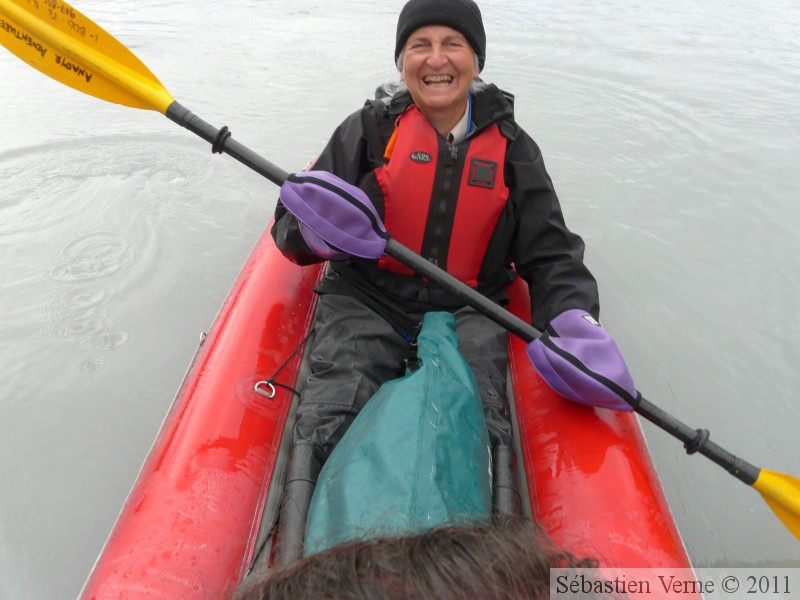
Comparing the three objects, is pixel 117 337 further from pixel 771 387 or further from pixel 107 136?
pixel 771 387

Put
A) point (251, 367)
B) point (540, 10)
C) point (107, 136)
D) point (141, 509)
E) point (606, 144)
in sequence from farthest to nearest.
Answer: point (540, 10)
point (606, 144)
point (107, 136)
point (251, 367)
point (141, 509)

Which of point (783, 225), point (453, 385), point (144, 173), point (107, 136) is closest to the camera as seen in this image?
point (453, 385)

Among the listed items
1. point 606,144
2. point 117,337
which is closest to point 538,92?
point 606,144

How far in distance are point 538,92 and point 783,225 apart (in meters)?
2.20

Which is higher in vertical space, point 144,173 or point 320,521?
point 144,173

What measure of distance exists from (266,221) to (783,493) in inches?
92.6

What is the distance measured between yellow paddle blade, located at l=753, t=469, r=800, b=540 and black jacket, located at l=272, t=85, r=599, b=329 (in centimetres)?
61

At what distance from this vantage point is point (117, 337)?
215 cm

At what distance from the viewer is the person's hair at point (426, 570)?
505 mm

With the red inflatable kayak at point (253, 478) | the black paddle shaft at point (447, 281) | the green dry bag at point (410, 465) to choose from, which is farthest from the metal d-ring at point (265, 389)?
the black paddle shaft at point (447, 281)

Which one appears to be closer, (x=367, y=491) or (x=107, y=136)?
(x=367, y=491)

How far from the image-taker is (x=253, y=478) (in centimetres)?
124

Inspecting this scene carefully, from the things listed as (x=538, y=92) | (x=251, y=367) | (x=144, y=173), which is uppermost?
(x=538, y=92)

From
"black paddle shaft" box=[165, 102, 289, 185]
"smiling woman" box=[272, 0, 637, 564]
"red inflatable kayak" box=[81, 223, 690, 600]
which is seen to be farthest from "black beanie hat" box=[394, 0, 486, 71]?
"red inflatable kayak" box=[81, 223, 690, 600]
